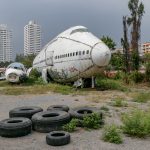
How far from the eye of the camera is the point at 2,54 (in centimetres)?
16212

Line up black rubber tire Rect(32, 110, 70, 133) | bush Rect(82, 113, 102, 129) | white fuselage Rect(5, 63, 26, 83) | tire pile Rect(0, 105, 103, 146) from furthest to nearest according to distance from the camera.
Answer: white fuselage Rect(5, 63, 26, 83) < bush Rect(82, 113, 102, 129) < black rubber tire Rect(32, 110, 70, 133) < tire pile Rect(0, 105, 103, 146)

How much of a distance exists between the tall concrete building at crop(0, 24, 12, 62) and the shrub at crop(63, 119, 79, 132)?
153m

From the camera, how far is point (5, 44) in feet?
538

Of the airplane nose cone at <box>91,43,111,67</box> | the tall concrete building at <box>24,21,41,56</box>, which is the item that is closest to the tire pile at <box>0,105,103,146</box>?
the airplane nose cone at <box>91,43,111,67</box>

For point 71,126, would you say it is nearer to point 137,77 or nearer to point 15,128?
point 15,128

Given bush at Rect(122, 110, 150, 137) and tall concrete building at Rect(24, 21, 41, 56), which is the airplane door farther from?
tall concrete building at Rect(24, 21, 41, 56)

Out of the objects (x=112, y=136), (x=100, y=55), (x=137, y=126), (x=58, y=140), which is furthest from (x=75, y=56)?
(x=58, y=140)

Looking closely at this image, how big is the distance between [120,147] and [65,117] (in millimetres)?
2643

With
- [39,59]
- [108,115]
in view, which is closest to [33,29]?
[39,59]

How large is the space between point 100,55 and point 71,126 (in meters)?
12.6

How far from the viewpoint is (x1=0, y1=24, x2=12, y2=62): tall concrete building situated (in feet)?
530

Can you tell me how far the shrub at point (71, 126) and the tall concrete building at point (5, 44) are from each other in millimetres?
152939

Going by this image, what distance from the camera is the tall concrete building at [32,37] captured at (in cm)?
14888

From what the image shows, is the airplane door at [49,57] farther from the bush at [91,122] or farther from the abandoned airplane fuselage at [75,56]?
the bush at [91,122]
